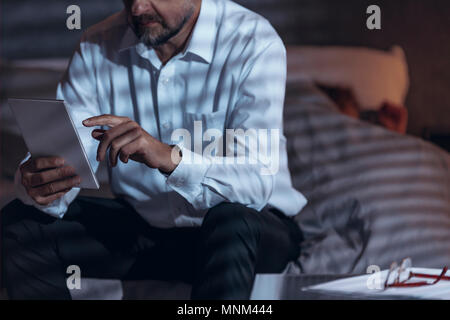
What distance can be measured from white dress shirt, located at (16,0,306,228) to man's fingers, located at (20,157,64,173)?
80 mm

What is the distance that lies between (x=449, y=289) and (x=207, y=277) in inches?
21.6

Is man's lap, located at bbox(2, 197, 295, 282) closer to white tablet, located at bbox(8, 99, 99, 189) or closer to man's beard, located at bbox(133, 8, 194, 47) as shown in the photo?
white tablet, located at bbox(8, 99, 99, 189)

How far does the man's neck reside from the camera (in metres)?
1.21

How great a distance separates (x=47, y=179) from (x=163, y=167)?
0.25m

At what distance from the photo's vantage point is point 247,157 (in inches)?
40.5

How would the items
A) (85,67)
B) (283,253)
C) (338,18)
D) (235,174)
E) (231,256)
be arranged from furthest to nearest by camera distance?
(338,18) → (85,67) → (283,253) → (235,174) → (231,256)

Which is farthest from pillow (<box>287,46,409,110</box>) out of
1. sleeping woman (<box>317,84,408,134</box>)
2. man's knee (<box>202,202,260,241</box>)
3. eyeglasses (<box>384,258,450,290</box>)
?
man's knee (<box>202,202,260,241</box>)

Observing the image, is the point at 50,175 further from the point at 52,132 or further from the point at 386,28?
the point at 386,28

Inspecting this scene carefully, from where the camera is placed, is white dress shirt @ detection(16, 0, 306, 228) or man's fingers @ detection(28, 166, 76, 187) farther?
white dress shirt @ detection(16, 0, 306, 228)

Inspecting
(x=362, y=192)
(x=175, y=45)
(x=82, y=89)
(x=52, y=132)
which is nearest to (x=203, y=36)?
(x=175, y=45)

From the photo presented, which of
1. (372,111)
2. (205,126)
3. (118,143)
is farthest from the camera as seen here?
(372,111)

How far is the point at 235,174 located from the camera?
3.28 feet
